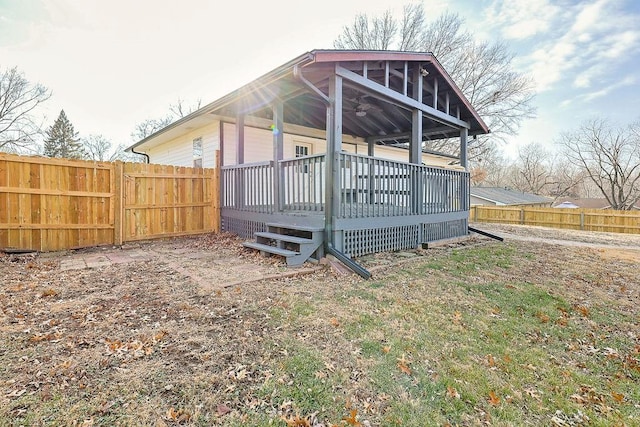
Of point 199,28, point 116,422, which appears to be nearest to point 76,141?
point 199,28

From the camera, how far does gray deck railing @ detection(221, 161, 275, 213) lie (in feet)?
22.5

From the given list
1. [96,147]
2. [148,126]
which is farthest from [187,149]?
[96,147]

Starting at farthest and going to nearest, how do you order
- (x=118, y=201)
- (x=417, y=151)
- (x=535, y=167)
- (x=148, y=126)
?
1. (x=535, y=167)
2. (x=148, y=126)
3. (x=417, y=151)
4. (x=118, y=201)

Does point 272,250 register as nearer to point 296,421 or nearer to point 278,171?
point 278,171

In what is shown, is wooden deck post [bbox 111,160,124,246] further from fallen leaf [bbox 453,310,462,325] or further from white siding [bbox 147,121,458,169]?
fallen leaf [bbox 453,310,462,325]

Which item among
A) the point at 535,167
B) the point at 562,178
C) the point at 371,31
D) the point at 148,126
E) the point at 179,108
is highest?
the point at 371,31

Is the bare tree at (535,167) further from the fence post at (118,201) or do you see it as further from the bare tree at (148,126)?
the fence post at (118,201)

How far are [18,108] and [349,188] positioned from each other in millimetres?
27054

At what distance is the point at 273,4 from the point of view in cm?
1050

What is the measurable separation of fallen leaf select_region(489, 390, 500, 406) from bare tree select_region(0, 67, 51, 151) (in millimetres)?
30306

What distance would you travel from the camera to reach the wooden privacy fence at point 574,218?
1738 cm

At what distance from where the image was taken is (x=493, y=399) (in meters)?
2.23

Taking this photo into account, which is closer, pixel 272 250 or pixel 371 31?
pixel 272 250

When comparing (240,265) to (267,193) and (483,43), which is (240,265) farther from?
(483,43)
